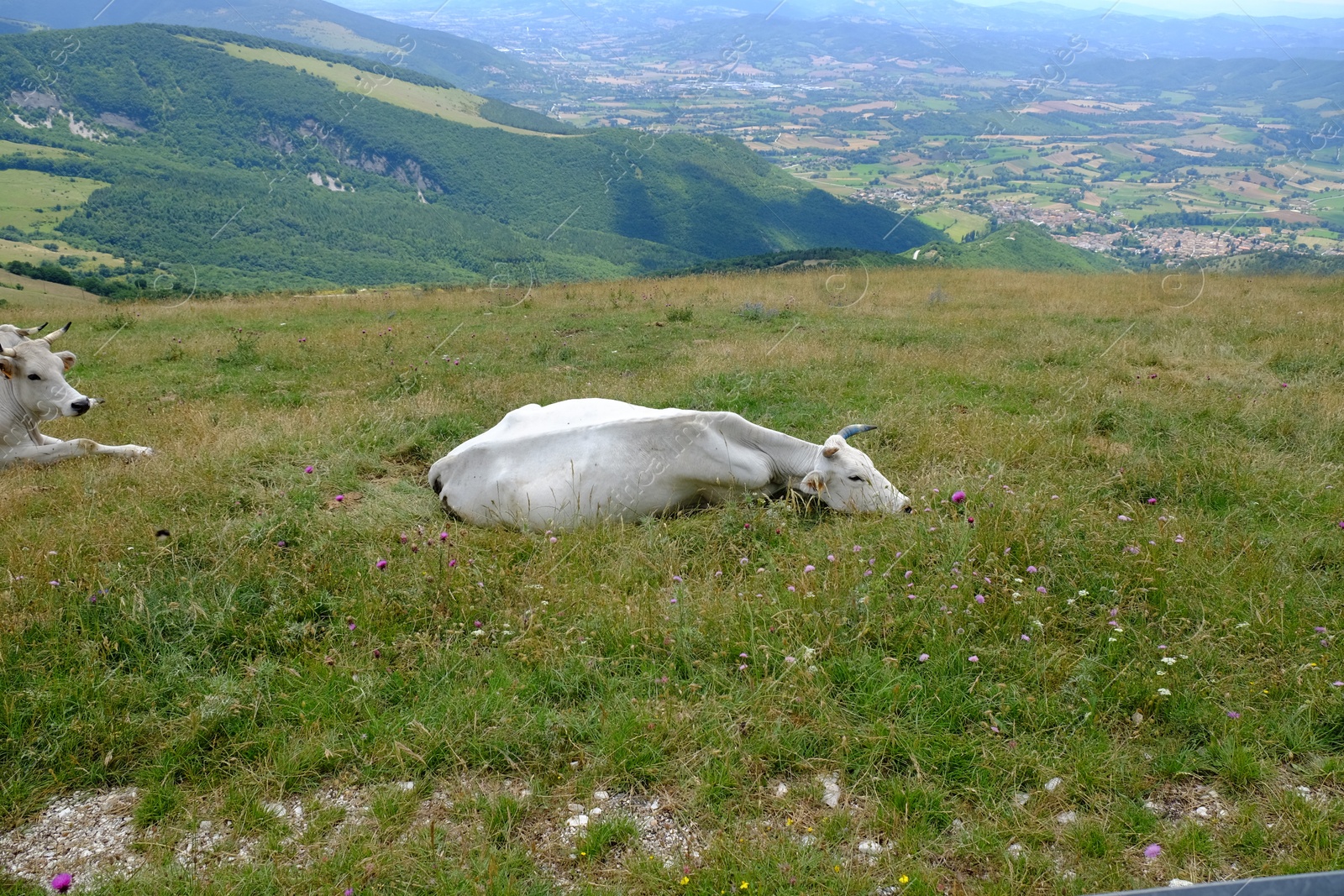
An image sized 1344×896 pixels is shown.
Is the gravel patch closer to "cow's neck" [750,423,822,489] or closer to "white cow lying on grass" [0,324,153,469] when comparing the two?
"cow's neck" [750,423,822,489]

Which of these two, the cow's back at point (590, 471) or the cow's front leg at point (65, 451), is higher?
the cow's back at point (590, 471)

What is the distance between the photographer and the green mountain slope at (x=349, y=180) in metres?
91.8

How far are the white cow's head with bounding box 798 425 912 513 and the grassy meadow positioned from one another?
9.9 inches

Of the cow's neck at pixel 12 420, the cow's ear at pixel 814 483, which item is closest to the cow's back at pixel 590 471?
the cow's ear at pixel 814 483

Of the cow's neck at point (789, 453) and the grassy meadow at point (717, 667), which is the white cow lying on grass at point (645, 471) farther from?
the grassy meadow at point (717, 667)

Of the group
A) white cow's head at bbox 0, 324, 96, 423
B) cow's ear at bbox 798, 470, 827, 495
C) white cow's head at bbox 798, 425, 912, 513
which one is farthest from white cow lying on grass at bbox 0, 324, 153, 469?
white cow's head at bbox 798, 425, 912, 513

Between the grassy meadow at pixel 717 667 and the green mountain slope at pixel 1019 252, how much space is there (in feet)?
106

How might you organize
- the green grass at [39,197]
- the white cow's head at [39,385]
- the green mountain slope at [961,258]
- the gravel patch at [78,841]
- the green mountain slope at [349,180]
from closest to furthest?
the gravel patch at [78,841] → the white cow's head at [39,385] → the green mountain slope at [961,258] → the green grass at [39,197] → the green mountain slope at [349,180]

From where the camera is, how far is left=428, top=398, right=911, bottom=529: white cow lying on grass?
6.28 meters

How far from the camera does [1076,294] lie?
1788cm

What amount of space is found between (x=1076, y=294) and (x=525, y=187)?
114477 mm

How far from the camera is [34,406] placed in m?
8.02

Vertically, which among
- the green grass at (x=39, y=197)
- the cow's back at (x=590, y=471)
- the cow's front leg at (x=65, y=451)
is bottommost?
the green grass at (x=39, y=197)

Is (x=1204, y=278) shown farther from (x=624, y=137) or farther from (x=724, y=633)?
(x=624, y=137)
